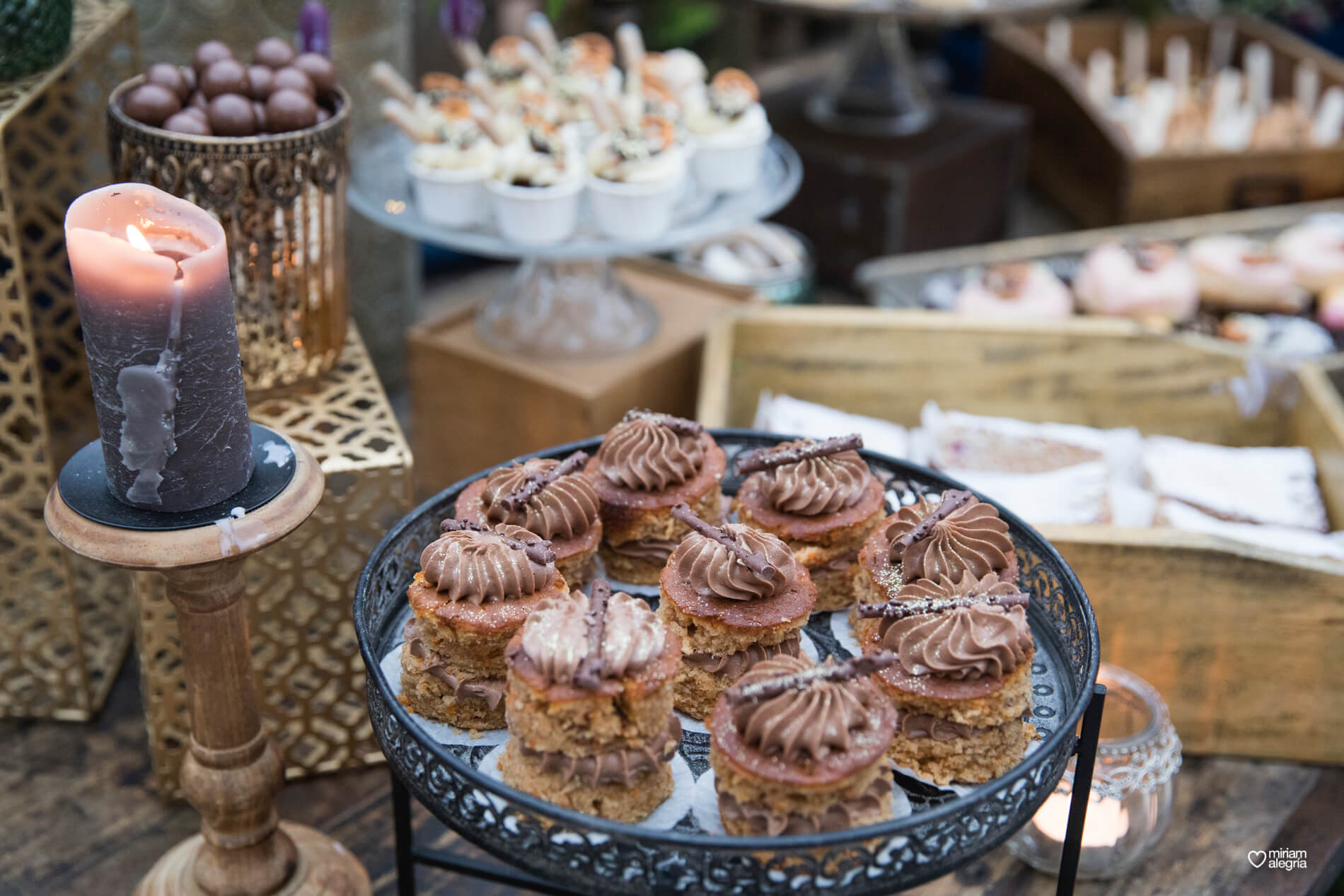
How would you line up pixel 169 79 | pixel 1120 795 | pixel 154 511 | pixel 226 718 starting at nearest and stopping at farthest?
pixel 154 511 → pixel 226 718 → pixel 1120 795 → pixel 169 79

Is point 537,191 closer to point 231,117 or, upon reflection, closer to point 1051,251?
point 231,117

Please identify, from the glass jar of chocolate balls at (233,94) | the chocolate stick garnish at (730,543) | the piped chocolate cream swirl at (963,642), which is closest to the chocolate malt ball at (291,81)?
the glass jar of chocolate balls at (233,94)

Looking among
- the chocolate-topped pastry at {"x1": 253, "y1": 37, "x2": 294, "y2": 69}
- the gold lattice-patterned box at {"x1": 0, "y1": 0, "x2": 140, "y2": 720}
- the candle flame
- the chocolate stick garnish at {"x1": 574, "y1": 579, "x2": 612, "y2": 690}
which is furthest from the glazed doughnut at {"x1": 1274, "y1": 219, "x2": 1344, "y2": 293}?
the candle flame

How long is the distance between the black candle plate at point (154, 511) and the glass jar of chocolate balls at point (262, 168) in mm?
510

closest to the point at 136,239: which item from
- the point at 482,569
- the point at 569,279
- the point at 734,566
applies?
the point at 482,569

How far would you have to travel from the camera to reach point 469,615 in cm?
133

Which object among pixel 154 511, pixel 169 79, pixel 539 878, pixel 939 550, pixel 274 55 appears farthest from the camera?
pixel 274 55

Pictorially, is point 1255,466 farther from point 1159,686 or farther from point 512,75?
point 512,75

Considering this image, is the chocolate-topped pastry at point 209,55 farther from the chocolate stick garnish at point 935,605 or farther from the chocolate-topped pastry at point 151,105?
the chocolate stick garnish at point 935,605

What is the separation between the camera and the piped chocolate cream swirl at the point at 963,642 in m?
1.29

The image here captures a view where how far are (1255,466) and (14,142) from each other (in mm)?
2218

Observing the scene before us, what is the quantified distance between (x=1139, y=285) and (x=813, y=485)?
6.01ft

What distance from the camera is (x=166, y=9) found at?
246 cm

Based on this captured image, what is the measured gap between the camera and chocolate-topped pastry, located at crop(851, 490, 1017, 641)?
143cm
